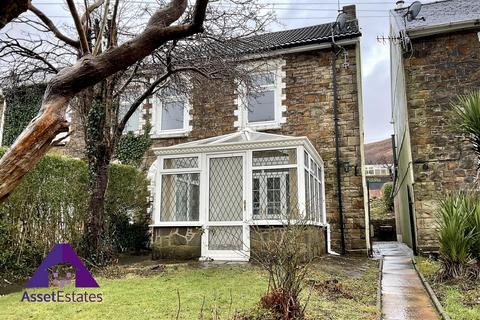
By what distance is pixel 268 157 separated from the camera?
892 centimetres

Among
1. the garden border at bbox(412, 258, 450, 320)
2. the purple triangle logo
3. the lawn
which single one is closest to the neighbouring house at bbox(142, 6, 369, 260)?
the lawn

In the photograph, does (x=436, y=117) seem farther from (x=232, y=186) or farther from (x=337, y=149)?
(x=232, y=186)

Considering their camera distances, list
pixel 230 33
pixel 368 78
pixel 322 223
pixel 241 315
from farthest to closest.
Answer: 1. pixel 368 78
2. pixel 322 223
3. pixel 230 33
4. pixel 241 315

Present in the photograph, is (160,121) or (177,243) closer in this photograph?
(177,243)

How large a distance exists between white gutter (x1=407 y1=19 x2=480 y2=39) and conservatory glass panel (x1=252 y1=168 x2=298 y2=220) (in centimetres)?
538

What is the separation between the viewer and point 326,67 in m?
11.3

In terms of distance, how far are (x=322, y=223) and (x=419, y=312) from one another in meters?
5.41

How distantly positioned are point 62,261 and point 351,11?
453 inches

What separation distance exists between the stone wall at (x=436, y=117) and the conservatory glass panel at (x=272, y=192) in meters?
3.73

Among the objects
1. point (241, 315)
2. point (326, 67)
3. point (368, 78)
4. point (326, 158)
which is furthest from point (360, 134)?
point (368, 78)

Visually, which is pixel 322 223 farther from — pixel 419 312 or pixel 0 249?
pixel 0 249

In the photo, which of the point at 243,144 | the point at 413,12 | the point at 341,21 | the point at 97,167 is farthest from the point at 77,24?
the point at 413,12

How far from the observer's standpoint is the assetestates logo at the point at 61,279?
5.42 metres

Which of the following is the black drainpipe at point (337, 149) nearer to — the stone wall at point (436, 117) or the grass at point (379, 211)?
the stone wall at point (436, 117)
